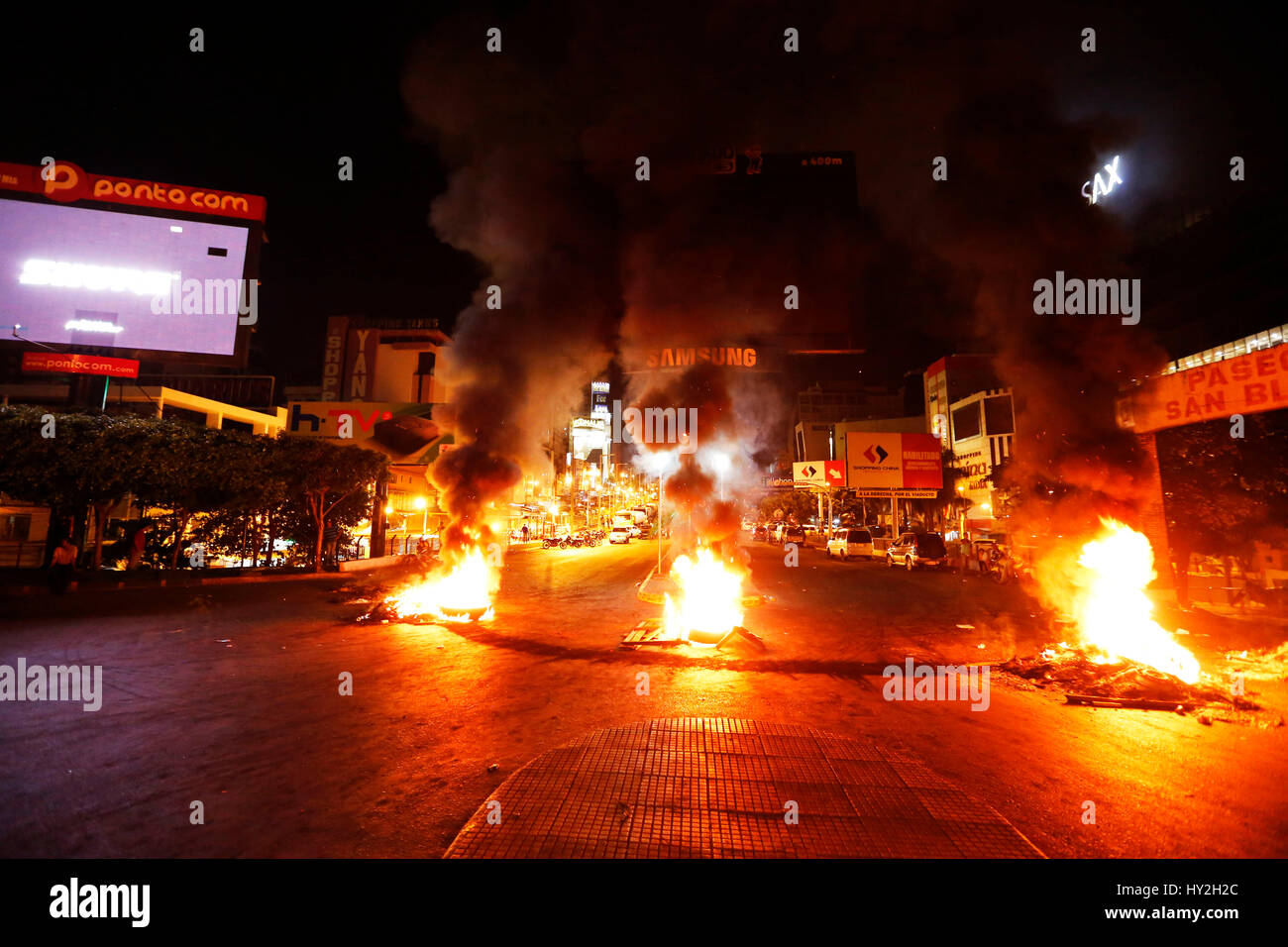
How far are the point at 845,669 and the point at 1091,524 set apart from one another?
17.8 ft

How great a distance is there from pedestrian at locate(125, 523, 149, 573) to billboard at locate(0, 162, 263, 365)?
658 centimetres

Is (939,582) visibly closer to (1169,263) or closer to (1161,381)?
(1161,381)

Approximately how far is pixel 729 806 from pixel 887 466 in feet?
116

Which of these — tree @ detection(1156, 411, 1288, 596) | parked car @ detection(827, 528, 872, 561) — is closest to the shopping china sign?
parked car @ detection(827, 528, 872, 561)

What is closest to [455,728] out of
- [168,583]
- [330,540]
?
[168,583]

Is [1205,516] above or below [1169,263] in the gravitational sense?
below

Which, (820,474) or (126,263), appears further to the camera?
(820,474)

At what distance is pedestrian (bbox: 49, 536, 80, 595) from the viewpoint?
13695 mm

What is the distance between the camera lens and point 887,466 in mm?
35906

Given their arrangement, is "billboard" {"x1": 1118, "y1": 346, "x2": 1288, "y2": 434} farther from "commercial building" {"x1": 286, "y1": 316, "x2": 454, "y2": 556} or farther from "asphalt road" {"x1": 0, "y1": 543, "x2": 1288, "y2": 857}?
"commercial building" {"x1": 286, "y1": 316, "x2": 454, "y2": 556}

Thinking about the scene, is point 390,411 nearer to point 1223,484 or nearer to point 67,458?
point 67,458

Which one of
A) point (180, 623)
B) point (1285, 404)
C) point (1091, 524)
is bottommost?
point (180, 623)
